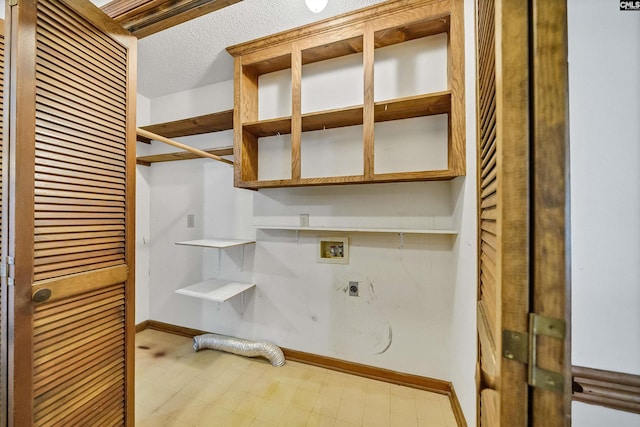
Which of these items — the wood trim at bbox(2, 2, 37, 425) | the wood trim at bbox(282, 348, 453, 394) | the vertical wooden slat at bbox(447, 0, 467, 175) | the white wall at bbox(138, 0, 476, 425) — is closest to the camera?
the wood trim at bbox(2, 2, 37, 425)

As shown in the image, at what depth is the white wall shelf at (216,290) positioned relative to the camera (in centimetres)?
179

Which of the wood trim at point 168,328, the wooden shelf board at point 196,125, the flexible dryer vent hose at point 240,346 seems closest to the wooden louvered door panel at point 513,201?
the flexible dryer vent hose at point 240,346

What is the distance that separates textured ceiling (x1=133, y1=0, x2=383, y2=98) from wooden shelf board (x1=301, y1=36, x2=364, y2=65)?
0.57ft

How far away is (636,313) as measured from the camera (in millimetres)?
666

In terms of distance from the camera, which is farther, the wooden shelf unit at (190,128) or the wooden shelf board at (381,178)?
the wooden shelf unit at (190,128)

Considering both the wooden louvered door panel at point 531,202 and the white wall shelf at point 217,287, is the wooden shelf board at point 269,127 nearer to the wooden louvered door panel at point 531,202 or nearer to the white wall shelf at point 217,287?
the white wall shelf at point 217,287

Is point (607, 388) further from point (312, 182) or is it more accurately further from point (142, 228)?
point (142, 228)

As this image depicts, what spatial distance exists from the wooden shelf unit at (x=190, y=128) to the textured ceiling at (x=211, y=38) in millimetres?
381

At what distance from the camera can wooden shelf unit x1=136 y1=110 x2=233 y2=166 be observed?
2.15 meters

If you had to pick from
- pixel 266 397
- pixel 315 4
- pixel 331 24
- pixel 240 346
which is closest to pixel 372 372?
pixel 266 397

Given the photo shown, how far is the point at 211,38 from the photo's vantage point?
1.71m

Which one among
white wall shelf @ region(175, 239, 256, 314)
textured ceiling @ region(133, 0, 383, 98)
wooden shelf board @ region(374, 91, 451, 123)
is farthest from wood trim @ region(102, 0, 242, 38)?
white wall shelf @ region(175, 239, 256, 314)

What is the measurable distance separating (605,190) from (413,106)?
3.37 feet

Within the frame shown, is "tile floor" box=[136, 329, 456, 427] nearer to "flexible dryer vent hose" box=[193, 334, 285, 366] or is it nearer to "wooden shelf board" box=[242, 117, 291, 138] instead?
"flexible dryer vent hose" box=[193, 334, 285, 366]
